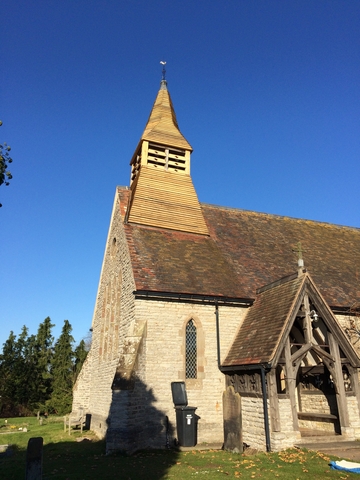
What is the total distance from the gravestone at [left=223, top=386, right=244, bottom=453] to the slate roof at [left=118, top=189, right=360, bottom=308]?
13.0 ft

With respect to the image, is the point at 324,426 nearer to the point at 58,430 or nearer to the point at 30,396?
the point at 58,430

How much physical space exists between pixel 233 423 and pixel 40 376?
927 inches

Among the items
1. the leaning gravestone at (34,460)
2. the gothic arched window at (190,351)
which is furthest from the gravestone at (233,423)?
the leaning gravestone at (34,460)

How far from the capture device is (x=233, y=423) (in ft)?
38.7

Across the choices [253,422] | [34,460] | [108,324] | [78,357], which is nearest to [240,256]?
[108,324]

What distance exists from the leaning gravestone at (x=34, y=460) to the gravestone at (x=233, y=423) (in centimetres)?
753

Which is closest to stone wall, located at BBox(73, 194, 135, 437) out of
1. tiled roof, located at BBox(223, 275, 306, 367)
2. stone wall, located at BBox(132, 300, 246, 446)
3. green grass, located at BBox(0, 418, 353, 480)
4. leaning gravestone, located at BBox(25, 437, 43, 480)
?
stone wall, located at BBox(132, 300, 246, 446)

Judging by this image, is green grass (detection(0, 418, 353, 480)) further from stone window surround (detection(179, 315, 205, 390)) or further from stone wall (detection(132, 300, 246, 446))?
stone window surround (detection(179, 315, 205, 390))

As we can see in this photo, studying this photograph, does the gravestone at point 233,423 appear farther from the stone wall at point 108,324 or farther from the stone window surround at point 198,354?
the stone wall at point 108,324

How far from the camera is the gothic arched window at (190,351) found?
13.9 meters

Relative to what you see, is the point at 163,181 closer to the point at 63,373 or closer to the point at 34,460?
the point at 34,460

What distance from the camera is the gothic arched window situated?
547 inches

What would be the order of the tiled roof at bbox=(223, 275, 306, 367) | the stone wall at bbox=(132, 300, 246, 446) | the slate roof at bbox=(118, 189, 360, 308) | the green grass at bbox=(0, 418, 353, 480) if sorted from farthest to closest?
the slate roof at bbox=(118, 189, 360, 308) < the stone wall at bbox=(132, 300, 246, 446) < the tiled roof at bbox=(223, 275, 306, 367) < the green grass at bbox=(0, 418, 353, 480)

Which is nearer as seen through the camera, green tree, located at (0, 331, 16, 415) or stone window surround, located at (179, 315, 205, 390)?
stone window surround, located at (179, 315, 205, 390)
